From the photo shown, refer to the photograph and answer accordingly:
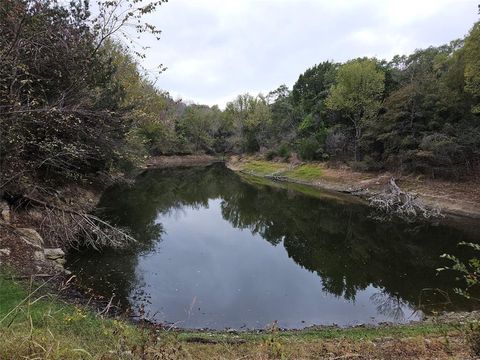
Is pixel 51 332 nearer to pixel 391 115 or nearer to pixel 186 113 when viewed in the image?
pixel 391 115

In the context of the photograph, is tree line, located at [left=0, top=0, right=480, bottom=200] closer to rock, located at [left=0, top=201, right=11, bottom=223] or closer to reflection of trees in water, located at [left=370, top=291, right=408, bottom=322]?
rock, located at [left=0, top=201, right=11, bottom=223]

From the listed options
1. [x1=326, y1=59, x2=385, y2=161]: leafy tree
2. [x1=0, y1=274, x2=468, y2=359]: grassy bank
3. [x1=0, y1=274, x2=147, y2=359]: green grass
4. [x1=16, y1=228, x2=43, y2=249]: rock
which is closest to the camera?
[x1=0, y1=274, x2=147, y2=359]: green grass

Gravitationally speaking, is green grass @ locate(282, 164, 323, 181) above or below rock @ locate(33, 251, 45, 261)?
above

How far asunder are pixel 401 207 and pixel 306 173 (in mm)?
19037

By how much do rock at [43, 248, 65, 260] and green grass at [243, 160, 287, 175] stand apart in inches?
1552

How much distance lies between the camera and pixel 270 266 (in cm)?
1616

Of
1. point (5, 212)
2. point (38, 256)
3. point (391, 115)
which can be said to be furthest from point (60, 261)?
point (391, 115)

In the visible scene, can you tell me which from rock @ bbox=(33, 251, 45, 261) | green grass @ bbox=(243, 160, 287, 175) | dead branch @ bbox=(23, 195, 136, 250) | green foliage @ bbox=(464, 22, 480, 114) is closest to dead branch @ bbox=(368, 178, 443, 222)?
green foliage @ bbox=(464, 22, 480, 114)

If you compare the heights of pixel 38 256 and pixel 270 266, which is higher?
pixel 38 256

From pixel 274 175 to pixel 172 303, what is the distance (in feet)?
126

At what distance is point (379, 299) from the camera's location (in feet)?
41.7

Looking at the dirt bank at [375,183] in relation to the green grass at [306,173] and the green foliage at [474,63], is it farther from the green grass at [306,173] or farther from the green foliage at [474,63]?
the green foliage at [474,63]

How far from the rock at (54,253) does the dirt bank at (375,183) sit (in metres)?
23.9

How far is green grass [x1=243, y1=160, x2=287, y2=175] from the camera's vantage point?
2053 inches
